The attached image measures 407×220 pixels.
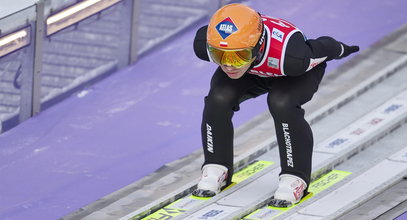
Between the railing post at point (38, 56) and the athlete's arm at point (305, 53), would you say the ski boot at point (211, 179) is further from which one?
the railing post at point (38, 56)

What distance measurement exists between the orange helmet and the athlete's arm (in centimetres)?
25

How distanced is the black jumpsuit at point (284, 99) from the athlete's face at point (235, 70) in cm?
27

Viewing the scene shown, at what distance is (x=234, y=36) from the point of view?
7.77m

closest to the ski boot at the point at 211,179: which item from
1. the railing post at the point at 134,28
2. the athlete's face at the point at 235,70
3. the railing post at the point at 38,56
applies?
the athlete's face at the point at 235,70

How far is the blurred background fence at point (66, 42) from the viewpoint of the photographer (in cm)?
988

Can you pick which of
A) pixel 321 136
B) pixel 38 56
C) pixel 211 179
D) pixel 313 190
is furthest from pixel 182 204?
pixel 38 56

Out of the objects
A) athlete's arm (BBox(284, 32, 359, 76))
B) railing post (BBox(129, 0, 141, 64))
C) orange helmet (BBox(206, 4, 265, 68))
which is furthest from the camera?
railing post (BBox(129, 0, 141, 64))

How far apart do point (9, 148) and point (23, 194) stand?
912mm

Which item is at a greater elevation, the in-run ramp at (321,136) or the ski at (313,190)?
the in-run ramp at (321,136)

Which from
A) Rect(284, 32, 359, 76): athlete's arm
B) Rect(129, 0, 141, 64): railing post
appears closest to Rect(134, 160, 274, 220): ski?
Rect(284, 32, 359, 76): athlete's arm

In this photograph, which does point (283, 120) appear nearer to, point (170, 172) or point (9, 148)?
point (170, 172)

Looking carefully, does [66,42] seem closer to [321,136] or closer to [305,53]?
[321,136]

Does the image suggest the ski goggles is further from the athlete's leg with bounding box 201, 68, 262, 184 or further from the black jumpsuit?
the athlete's leg with bounding box 201, 68, 262, 184

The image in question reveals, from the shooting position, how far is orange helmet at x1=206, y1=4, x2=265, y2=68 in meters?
7.77
